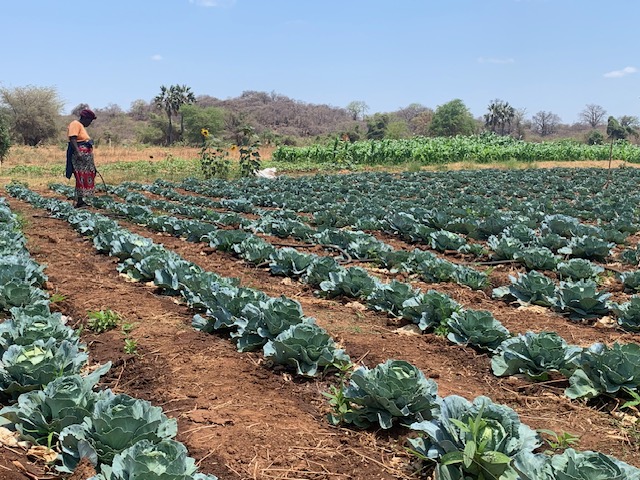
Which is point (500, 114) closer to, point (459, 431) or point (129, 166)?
point (129, 166)

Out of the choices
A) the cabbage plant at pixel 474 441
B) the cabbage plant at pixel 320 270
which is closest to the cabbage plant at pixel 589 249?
the cabbage plant at pixel 320 270

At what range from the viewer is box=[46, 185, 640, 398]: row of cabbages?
11.7 ft

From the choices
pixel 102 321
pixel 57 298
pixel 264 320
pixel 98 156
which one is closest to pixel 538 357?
pixel 264 320

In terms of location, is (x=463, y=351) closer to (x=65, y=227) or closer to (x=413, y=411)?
(x=413, y=411)

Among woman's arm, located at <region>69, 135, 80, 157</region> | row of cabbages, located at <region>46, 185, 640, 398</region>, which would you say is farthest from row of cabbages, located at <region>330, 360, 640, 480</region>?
woman's arm, located at <region>69, 135, 80, 157</region>

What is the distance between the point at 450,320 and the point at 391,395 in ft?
5.75

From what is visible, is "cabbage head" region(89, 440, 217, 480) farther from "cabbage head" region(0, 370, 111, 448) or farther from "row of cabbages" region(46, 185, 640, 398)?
"row of cabbages" region(46, 185, 640, 398)

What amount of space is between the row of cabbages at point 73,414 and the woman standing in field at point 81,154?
777 cm

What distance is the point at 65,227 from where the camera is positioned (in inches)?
403

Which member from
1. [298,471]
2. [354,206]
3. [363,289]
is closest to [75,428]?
[298,471]

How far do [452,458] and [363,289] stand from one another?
329 cm

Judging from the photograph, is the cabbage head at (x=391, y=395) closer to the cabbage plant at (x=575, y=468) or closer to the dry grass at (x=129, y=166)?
the cabbage plant at (x=575, y=468)

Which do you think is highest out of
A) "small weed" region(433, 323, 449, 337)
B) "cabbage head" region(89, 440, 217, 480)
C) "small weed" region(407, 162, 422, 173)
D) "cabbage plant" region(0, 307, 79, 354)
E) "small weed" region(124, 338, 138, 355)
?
"small weed" region(407, 162, 422, 173)

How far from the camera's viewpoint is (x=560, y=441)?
9.36ft
